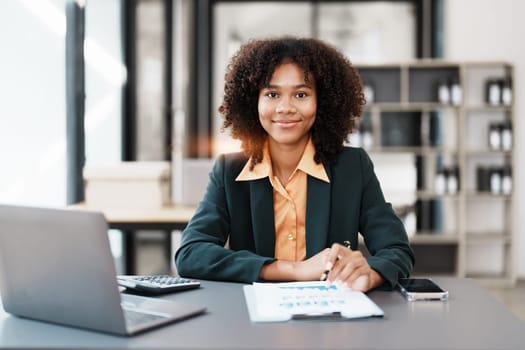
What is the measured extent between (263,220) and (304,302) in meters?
0.60

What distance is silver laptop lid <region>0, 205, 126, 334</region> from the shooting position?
3.80ft

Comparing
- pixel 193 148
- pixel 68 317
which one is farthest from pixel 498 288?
pixel 68 317

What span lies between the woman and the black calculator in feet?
0.67

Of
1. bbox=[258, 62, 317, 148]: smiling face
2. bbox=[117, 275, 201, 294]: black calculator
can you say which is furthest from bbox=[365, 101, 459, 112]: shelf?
bbox=[117, 275, 201, 294]: black calculator

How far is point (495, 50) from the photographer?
5832mm

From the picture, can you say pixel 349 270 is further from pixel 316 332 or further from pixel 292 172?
pixel 292 172

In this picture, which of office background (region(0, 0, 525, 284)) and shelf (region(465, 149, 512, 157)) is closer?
office background (region(0, 0, 525, 284))

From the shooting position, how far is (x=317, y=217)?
196cm

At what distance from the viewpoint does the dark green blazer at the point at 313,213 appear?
76.0 inches

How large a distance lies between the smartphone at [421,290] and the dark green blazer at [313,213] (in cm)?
25

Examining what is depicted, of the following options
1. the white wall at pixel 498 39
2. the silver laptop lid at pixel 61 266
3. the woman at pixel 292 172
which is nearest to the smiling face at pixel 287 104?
the woman at pixel 292 172

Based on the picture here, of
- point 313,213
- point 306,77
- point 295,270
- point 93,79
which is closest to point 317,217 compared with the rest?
point 313,213

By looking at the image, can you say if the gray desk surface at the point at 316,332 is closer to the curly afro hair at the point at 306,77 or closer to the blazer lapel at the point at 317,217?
the blazer lapel at the point at 317,217

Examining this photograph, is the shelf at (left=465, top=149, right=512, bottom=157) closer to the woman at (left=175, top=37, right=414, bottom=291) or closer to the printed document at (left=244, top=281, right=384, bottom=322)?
the woman at (left=175, top=37, right=414, bottom=291)
